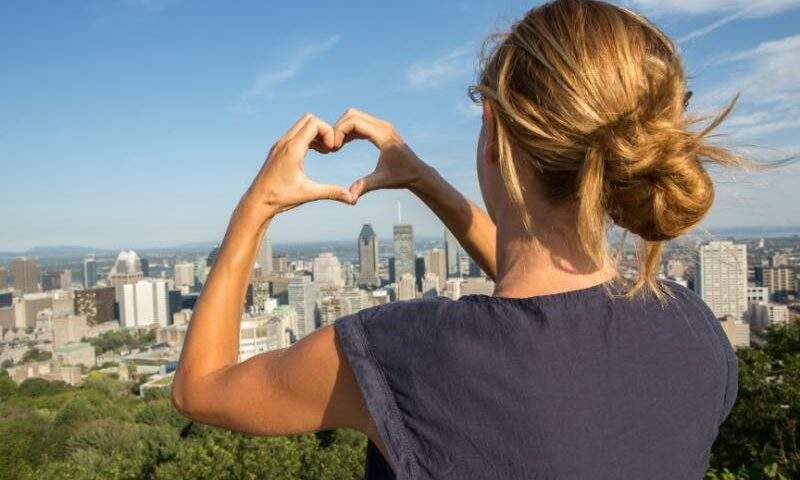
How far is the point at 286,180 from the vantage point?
639mm

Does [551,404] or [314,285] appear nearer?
[551,404]

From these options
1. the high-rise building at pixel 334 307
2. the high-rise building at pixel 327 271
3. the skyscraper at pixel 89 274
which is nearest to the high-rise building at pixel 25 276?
the skyscraper at pixel 89 274

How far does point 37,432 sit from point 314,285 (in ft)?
82.5

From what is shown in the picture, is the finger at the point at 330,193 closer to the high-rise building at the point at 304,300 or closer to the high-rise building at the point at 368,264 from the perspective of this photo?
the high-rise building at the point at 304,300

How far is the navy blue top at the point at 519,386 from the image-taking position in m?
0.50

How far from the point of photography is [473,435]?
51 centimetres

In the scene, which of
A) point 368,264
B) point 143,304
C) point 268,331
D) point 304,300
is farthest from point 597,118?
point 143,304

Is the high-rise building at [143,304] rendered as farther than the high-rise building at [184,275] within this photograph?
No

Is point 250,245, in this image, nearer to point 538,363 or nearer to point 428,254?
point 538,363

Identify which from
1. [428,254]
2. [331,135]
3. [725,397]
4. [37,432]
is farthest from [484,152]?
[428,254]

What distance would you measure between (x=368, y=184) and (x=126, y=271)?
180 ft

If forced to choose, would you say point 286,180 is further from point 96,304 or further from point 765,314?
point 96,304

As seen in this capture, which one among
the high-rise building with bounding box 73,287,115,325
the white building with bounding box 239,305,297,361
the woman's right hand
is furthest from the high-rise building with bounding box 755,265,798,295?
the high-rise building with bounding box 73,287,115,325

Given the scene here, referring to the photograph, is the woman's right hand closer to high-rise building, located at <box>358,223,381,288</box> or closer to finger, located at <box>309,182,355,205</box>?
finger, located at <box>309,182,355,205</box>
